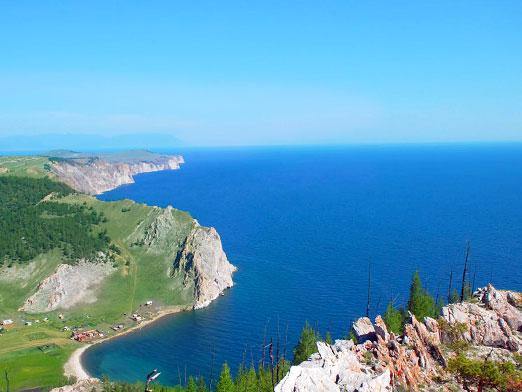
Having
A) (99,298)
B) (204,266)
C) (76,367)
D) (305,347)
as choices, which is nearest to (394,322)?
(305,347)

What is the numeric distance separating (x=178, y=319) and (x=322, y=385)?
100446 mm

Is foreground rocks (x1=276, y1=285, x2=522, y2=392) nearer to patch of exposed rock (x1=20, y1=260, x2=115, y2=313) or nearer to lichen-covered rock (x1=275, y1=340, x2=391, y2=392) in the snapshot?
lichen-covered rock (x1=275, y1=340, x2=391, y2=392)

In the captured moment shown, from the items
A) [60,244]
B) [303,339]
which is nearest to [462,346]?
[303,339]

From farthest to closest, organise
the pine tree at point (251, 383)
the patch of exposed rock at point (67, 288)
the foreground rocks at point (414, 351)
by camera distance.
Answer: the patch of exposed rock at point (67, 288)
the pine tree at point (251, 383)
the foreground rocks at point (414, 351)

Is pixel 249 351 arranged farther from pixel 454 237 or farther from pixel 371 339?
pixel 454 237

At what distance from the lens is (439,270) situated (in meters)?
153

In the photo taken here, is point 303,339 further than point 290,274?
No

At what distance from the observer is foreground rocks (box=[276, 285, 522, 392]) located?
4506 centimetres

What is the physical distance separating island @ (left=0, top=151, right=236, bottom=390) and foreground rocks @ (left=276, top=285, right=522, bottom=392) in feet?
263

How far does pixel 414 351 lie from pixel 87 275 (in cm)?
13052

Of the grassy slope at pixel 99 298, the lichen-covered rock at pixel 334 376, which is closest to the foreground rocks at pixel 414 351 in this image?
the lichen-covered rock at pixel 334 376

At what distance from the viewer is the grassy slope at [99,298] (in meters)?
112

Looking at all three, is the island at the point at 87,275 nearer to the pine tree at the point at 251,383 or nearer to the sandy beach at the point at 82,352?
the sandy beach at the point at 82,352

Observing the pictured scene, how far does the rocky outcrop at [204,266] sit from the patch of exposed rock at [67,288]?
90.0 ft
